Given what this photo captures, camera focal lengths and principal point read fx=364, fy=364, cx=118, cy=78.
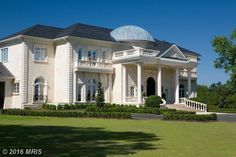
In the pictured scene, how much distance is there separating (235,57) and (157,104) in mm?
16422

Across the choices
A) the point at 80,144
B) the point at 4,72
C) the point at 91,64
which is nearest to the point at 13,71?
the point at 4,72

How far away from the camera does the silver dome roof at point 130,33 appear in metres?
47.2

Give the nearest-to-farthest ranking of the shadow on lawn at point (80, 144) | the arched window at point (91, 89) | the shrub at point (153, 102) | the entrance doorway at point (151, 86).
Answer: the shadow on lawn at point (80, 144)
the shrub at point (153, 102)
the arched window at point (91, 89)
the entrance doorway at point (151, 86)

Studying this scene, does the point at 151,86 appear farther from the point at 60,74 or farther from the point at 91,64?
the point at 60,74

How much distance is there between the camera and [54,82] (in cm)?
4250

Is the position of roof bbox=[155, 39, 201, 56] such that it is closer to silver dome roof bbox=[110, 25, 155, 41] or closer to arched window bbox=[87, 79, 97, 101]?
silver dome roof bbox=[110, 25, 155, 41]

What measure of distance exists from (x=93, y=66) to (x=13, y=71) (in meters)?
9.13

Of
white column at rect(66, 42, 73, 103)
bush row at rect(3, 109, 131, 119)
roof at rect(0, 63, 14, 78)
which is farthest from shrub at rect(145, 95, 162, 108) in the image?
roof at rect(0, 63, 14, 78)

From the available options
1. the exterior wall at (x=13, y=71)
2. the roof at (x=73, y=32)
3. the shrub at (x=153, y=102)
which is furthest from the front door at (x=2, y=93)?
the shrub at (x=153, y=102)

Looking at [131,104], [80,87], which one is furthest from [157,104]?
[80,87]

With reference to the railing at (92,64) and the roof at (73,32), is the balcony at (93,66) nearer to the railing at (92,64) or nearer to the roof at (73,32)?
the railing at (92,64)

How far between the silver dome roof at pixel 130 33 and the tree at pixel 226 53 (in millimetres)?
9491

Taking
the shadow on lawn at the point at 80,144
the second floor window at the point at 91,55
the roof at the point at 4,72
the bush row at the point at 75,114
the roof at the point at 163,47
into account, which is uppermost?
the roof at the point at 163,47

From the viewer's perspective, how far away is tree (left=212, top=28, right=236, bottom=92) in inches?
1940
